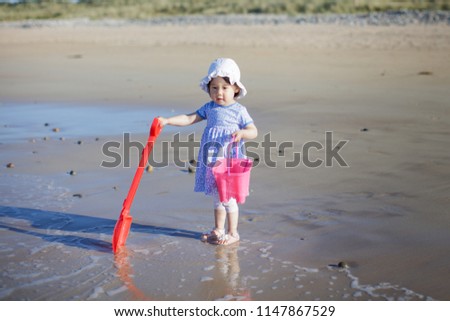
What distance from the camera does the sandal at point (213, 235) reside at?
429 cm

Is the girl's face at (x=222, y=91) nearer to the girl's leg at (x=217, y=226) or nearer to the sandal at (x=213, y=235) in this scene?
the girl's leg at (x=217, y=226)

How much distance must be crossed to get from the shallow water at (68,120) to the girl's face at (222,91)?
3497 millimetres

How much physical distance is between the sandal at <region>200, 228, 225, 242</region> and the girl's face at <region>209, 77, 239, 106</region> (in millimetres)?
838

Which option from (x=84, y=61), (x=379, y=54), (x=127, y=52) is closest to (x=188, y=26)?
(x=127, y=52)

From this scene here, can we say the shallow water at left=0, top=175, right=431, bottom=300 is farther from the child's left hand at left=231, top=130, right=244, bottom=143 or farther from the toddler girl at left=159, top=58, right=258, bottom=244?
the child's left hand at left=231, top=130, right=244, bottom=143

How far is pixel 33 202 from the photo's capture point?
518 cm

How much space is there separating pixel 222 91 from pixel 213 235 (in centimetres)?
94

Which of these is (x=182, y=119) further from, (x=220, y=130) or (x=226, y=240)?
(x=226, y=240)

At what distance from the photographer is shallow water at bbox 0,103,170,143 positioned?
7777 millimetres

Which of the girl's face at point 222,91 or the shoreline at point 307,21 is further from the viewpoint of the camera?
the shoreline at point 307,21

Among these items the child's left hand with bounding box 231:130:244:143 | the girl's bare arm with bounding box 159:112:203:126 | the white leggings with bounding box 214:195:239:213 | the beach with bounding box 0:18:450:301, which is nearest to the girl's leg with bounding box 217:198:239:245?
the white leggings with bounding box 214:195:239:213

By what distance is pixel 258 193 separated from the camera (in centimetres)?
528

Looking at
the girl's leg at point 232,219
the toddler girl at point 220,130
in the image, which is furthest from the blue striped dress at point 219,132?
the girl's leg at point 232,219

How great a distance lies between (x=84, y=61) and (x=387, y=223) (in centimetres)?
1237
